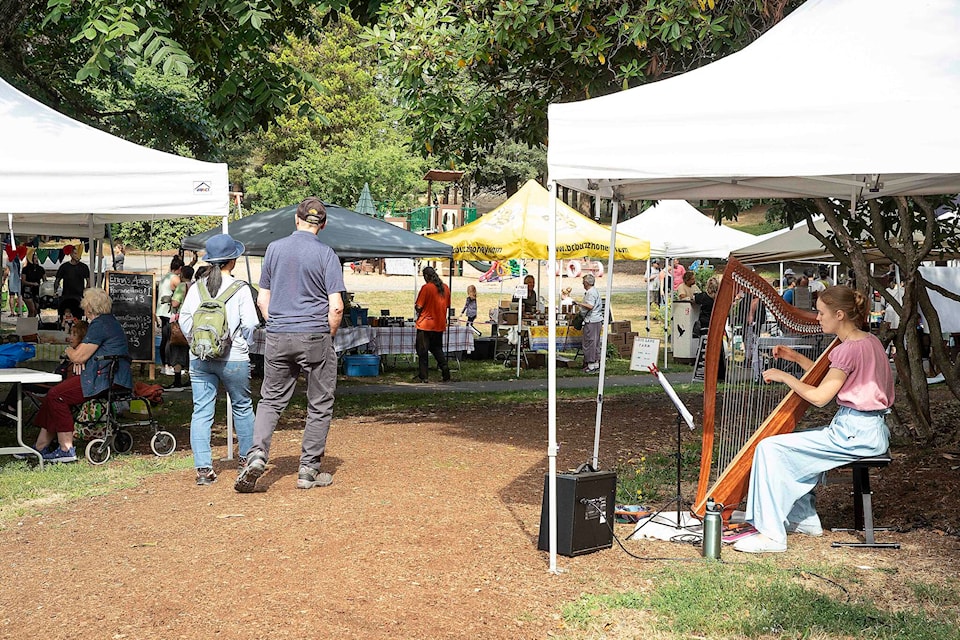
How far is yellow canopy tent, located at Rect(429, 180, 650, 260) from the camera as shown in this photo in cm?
1609

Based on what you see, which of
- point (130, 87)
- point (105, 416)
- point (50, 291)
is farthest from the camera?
point (50, 291)

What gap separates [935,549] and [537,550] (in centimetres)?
224

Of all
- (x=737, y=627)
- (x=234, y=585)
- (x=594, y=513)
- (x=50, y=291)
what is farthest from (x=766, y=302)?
(x=50, y=291)

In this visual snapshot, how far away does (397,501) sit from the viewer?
23.6ft

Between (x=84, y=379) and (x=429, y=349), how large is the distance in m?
8.20

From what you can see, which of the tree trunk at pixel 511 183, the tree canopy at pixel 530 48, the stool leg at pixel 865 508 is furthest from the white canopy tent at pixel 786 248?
the tree trunk at pixel 511 183

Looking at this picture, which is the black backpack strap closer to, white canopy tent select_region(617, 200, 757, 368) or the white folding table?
the white folding table

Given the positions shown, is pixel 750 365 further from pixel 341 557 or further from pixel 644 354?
pixel 341 557

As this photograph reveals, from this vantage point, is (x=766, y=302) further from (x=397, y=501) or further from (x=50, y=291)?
(x=50, y=291)

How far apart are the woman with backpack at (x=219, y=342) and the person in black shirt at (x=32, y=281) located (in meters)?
18.6

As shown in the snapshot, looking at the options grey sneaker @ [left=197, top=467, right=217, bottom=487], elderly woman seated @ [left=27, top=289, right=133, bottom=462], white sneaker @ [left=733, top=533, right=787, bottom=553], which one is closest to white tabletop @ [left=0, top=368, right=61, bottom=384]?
elderly woman seated @ [left=27, top=289, right=133, bottom=462]

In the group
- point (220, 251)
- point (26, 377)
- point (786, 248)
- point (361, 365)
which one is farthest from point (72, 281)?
point (220, 251)

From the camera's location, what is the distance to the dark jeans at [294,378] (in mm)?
7324

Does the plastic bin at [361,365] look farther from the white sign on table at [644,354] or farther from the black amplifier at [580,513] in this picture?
the black amplifier at [580,513]
